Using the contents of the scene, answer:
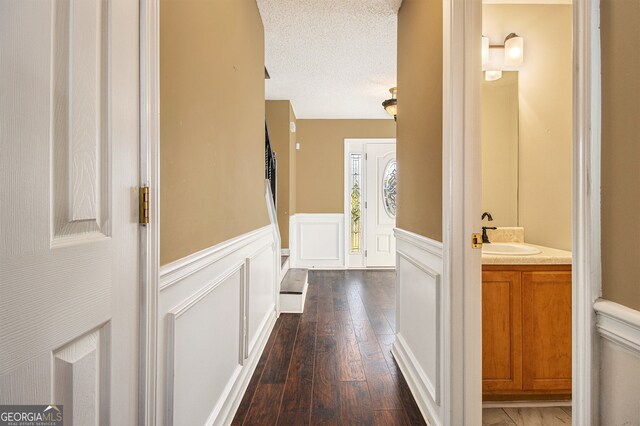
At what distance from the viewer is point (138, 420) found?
934 mm

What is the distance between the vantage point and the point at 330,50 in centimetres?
337

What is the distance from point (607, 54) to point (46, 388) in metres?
1.24

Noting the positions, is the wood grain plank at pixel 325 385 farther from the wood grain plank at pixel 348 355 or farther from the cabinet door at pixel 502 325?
the cabinet door at pixel 502 325

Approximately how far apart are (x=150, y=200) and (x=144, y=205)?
24mm

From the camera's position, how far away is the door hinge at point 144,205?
916 millimetres

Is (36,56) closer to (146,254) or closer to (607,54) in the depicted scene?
(146,254)

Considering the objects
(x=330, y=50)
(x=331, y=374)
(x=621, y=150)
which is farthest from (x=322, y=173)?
(x=621, y=150)

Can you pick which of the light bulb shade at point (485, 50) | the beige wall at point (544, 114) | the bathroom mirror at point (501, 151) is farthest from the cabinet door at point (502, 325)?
the light bulb shade at point (485, 50)

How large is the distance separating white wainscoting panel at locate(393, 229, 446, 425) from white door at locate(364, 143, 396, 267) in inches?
136

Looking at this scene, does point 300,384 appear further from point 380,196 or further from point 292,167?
point 380,196

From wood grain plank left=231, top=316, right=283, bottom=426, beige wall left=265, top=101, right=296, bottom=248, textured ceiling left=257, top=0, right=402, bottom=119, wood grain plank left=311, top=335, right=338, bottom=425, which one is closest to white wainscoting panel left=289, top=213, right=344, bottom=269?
beige wall left=265, top=101, right=296, bottom=248

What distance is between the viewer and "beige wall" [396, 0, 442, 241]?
5.77 feet

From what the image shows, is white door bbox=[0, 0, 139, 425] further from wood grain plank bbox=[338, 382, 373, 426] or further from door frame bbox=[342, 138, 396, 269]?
door frame bbox=[342, 138, 396, 269]

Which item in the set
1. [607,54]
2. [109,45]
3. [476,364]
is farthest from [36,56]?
[476,364]
